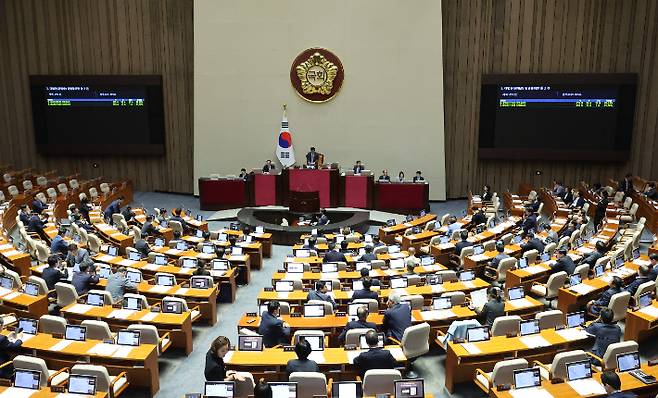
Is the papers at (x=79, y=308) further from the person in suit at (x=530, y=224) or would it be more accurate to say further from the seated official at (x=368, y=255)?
the person in suit at (x=530, y=224)

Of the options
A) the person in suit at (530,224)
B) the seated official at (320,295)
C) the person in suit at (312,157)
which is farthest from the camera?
the person in suit at (312,157)

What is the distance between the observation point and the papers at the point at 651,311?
9.07 meters

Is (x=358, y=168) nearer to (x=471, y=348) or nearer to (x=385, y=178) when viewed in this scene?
(x=385, y=178)

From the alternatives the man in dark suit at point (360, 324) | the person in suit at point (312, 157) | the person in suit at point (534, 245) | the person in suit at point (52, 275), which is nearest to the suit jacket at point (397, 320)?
the man in dark suit at point (360, 324)

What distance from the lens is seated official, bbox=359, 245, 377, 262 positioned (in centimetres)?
1295

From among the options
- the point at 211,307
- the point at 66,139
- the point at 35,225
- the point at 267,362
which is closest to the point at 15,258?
the point at 35,225

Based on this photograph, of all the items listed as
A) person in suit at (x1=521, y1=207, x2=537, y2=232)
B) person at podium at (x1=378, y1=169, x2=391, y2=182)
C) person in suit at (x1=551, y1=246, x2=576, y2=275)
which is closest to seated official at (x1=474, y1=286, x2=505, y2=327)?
person in suit at (x1=551, y1=246, x2=576, y2=275)

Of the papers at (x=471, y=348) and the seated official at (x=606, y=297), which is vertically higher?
the seated official at (x=606, y=297)

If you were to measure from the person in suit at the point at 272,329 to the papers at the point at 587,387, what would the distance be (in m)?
3.90

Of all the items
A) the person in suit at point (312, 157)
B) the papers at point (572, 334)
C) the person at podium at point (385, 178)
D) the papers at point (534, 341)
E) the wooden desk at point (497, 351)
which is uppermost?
A: the person in suit at point (312, 157)

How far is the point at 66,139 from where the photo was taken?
24.8 m

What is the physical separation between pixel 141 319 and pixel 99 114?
692 inches

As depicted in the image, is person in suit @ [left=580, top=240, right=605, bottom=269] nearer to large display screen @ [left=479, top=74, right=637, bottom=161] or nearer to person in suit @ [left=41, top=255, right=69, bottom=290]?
person in suit @ [left=41, top=255, right=69, bottom=290]

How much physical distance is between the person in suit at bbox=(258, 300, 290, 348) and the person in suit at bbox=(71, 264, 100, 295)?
424 centimetres
